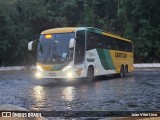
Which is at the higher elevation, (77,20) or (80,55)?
(77,20)

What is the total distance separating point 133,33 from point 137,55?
351 cm

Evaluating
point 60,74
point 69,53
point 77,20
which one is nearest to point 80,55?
point 69,53

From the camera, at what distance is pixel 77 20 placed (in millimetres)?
58969

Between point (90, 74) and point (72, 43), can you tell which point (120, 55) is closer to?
point (90, 74)

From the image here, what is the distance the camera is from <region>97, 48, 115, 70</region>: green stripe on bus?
24209 millimetres

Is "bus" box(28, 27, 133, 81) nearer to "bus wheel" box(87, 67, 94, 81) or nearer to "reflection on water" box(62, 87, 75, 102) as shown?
"bus wheel" box(87, 67, 94, 81)

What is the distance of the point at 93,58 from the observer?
2291 cm

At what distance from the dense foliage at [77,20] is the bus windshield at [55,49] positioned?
27178 millimetres

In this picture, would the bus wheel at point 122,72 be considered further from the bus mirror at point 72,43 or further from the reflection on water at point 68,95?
the reflection on water at point 68,95

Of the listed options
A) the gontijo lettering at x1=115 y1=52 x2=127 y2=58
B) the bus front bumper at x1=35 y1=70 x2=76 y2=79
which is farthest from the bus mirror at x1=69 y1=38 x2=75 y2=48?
the gontijo lettering at x1=115 y1=52 x2=127 y2=58

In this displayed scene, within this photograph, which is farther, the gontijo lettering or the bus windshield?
the gontijo lettering

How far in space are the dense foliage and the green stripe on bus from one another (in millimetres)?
24052

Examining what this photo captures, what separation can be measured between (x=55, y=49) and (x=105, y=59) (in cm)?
552

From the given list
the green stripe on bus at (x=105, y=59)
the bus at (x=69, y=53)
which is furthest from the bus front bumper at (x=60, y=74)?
the green stripe on bus at (x=105, y=59)
